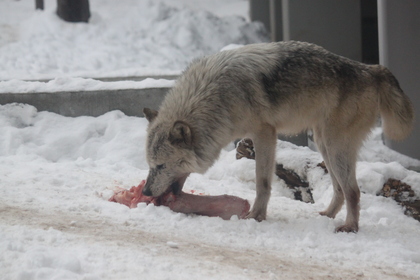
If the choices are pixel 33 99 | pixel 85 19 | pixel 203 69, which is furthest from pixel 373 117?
pixel 85 19

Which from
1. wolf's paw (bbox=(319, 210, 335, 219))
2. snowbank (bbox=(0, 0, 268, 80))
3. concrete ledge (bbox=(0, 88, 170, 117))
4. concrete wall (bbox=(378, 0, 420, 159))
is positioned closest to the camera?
wolf's paw (bbox=(319, 210, 335, 219))

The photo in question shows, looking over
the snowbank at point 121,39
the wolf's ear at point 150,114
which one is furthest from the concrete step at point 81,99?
the snowbank at point 121,39

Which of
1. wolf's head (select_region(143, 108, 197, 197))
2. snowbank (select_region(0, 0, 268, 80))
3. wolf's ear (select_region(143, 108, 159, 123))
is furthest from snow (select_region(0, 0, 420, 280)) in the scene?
snowbank (select_region(0, 0, 268, 80))

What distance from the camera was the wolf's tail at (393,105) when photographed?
5.45 meters

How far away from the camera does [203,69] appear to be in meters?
5.46

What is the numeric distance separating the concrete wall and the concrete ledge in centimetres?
327

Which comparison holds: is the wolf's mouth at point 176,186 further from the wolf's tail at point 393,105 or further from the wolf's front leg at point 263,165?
the wolf's tail at point 393,105

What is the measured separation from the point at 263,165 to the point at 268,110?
0.52m

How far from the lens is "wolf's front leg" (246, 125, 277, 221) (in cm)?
533

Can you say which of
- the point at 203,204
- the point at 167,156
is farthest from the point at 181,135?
the point at 203,204

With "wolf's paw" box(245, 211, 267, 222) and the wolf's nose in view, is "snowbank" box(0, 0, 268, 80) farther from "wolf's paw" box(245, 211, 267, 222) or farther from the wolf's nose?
"wolf's paw" box(245, 211, 267, 222)

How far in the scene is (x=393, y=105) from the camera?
5.45m

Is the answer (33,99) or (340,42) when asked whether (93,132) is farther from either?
(340,42)

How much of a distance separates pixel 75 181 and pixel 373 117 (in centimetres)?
316
